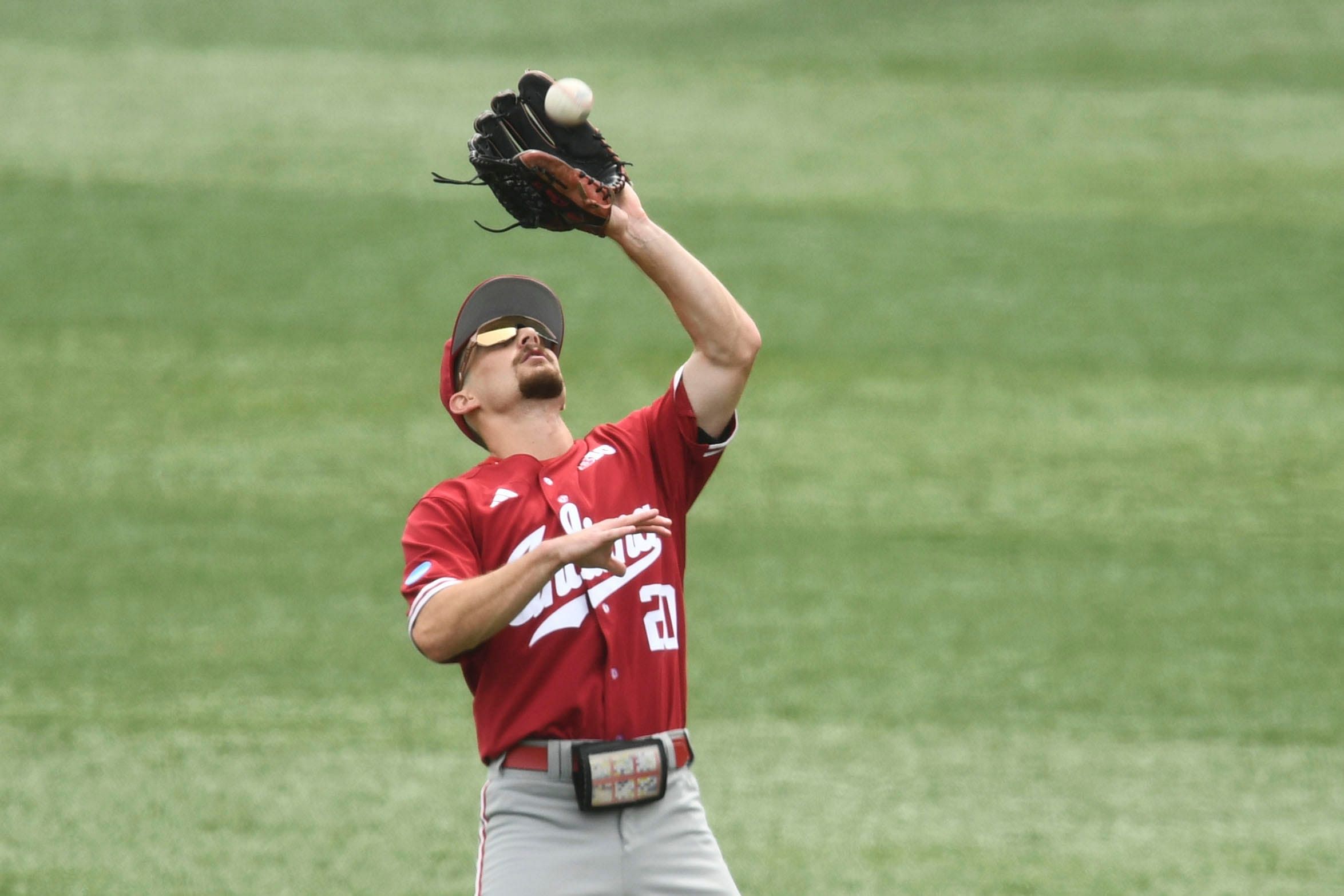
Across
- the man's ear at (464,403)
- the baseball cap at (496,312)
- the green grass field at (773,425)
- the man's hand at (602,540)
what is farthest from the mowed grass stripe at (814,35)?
the man's hand at (602,540)

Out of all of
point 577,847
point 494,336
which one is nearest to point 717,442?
point 494,336

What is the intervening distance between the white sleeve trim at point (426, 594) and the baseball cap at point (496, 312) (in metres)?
0.49

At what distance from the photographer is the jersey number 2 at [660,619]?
343cm

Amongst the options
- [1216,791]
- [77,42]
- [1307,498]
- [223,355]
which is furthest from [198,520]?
[77,42]

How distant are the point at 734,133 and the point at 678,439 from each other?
13451 mm

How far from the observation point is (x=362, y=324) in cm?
1270

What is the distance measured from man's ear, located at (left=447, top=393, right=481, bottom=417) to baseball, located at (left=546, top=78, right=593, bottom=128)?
662mm

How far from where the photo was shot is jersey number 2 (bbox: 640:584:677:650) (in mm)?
3432

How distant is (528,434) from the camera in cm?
365

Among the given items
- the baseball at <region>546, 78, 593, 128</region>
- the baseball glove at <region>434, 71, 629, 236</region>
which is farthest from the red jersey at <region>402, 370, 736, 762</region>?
the baseball at <region>546, 78, 593, 128</region>

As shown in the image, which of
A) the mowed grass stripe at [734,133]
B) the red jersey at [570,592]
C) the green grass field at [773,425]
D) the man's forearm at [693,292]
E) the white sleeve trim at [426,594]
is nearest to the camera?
the white sleeve trim at [426,594]

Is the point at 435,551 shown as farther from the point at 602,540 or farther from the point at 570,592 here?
the point at 602,540

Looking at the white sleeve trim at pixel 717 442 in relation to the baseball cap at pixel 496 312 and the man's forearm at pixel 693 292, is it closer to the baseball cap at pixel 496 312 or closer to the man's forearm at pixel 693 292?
the man's forearm at pixel 693 292

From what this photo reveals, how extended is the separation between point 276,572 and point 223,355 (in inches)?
145
